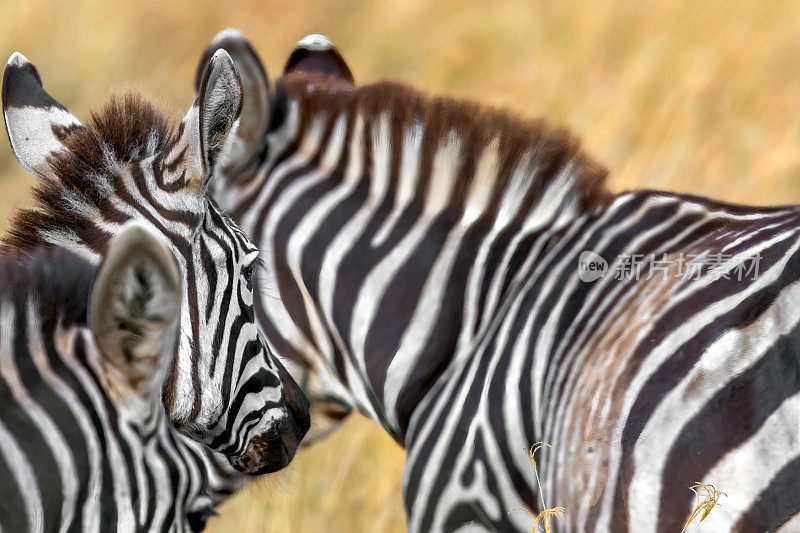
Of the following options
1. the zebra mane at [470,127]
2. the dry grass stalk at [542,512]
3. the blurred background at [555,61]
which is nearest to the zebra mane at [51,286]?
the dry grass stalk at [542,512]

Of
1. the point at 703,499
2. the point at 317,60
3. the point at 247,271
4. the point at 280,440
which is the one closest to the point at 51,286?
the point at 247,271

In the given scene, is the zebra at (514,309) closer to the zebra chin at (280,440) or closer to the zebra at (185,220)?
the zebra chin at (280,440)

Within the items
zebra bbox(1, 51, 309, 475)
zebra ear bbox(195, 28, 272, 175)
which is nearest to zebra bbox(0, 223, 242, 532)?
zebra bbox(1, 51, 309, 475)

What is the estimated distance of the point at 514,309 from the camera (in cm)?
275

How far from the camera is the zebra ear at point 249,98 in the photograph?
3.11 meters

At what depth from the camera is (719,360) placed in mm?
2273

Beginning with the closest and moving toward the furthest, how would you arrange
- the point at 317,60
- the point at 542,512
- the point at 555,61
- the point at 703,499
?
the point at 703,499
the point at 542,512
the point at 317,60
the point at 555,61

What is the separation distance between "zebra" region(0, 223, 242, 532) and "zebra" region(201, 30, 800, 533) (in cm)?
124

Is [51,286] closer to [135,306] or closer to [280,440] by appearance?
[135,306]

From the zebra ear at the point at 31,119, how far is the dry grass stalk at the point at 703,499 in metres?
2.00

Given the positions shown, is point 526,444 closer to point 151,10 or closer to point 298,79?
point 298,79

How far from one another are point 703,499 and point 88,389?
5.28 feet

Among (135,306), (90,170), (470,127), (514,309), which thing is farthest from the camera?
(470,127)

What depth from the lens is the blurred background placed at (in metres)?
7.48
